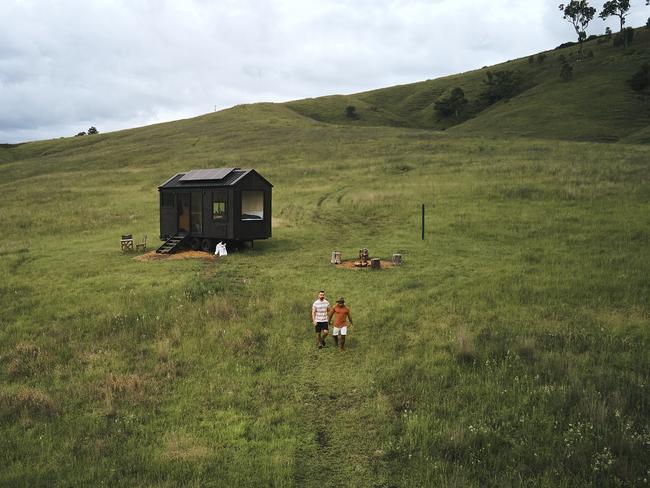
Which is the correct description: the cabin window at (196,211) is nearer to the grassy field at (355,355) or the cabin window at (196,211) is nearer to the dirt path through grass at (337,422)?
the grassy field at (355,355)

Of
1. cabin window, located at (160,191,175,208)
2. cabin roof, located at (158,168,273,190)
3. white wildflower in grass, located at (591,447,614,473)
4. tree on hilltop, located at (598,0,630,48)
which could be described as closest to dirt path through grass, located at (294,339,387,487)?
white wildflower in grass, located at (591,447,614,473)

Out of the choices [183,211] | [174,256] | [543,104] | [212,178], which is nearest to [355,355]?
[174,256]

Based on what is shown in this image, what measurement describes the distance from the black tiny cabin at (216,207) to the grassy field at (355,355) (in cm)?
190

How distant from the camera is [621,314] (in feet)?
52.1

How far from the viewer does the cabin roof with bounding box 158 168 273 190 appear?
1176 inches

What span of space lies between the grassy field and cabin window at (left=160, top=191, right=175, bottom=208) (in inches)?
168

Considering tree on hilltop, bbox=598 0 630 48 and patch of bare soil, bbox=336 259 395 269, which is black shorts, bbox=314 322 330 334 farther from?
tree on hilltop, bbox=598 0 630 48

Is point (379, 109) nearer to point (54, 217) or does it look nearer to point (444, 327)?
point (54, 217)

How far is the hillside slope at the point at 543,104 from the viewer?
260ft

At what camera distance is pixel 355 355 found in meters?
14.6

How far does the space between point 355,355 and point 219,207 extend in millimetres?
18570

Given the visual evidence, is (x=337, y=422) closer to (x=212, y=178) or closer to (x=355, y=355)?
(x=355, y=355)

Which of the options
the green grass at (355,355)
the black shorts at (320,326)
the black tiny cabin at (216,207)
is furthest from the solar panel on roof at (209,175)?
the black shorts at (320,326)

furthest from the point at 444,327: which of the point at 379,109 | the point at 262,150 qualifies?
the point at 379,109
